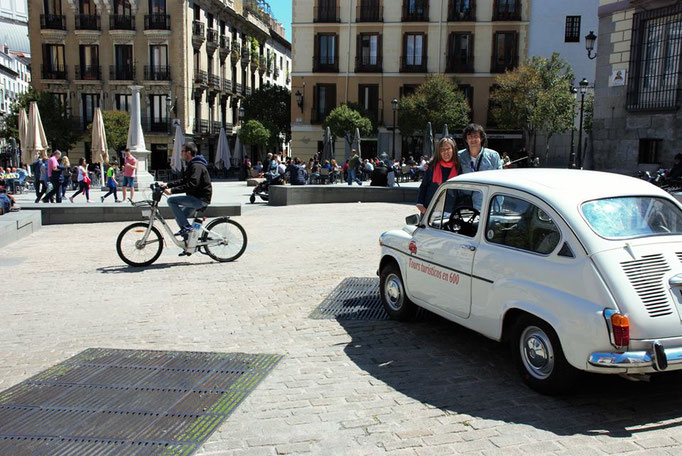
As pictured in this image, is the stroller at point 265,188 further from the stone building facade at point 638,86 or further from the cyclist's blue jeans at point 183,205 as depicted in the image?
the cyclist's blue jeans at point 183,205

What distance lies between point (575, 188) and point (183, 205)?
6243 millimetres

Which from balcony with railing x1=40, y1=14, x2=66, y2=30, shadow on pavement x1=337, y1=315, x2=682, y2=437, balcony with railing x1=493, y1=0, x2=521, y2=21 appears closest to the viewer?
shadow on pavement x1=337, y1=315, x2=682, y2=437

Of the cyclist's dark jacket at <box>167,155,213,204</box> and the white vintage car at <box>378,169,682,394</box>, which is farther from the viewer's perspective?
the cyclist's dark jacket at <box>167,155,213,204</box>

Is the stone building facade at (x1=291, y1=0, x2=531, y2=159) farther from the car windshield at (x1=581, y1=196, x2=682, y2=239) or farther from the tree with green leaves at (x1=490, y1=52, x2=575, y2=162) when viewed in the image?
the car windshield at (x1=581, y1=196, x2=682, y2=239)

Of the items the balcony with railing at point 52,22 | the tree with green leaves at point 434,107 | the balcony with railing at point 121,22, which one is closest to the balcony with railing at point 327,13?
the tree with green leaves at point 434,107

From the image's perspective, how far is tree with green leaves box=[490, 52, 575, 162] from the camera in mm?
36062

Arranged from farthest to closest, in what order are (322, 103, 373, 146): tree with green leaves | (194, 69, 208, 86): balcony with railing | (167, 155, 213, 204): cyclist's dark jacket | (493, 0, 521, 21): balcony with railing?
(194, 69, 208, 86): balcony with railing < (493, 0, 521, 21): balcony with railing < (322, 103, 373, 146): tree with green leaves < (167, 155, 213, 204): cyclist's dark jacket

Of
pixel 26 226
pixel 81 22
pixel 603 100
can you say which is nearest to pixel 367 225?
pixel 26 226

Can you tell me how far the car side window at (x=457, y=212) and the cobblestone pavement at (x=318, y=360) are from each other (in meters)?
1.08

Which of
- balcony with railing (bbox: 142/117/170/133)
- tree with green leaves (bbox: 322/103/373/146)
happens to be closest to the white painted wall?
tree with green leaves (bbox: 322/103/373/146)

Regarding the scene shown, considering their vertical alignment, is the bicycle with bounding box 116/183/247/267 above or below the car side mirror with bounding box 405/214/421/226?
below

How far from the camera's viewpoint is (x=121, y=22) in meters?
46.8

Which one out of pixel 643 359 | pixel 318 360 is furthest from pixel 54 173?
pixel 643 359

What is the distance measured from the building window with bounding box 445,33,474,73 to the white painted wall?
13.5 ft
